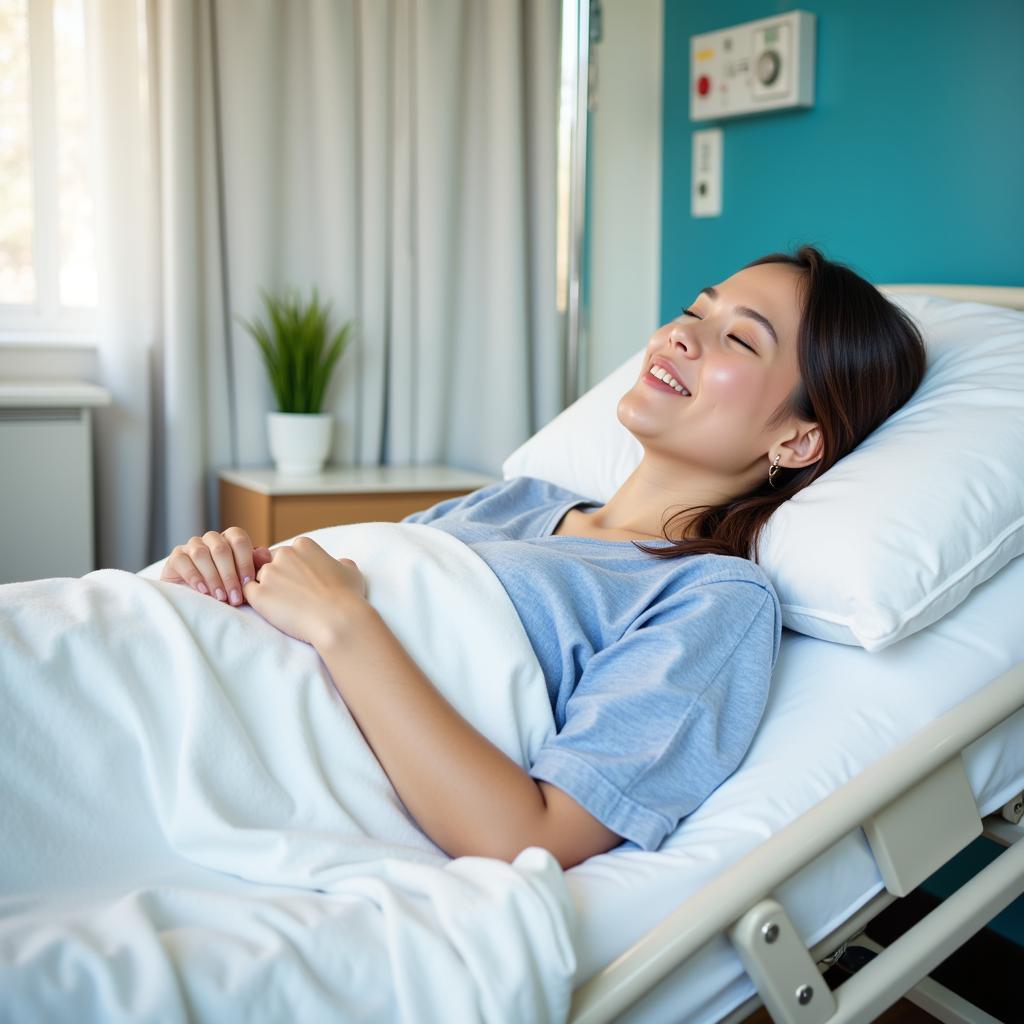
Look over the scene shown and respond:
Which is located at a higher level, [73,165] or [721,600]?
[73,165]

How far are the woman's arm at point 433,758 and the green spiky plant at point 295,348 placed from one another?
1740 mm

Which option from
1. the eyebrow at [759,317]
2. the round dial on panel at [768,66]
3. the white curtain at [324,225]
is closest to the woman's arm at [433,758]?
the eyebrow at [759,317]

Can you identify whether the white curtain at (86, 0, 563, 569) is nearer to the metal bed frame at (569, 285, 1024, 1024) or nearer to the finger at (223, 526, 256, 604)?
the finger at (223, 526, 256, 604)

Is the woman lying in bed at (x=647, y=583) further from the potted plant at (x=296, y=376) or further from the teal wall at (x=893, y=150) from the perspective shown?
the potted plant at (x=296, y=376)

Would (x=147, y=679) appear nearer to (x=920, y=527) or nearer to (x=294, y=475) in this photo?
(x=920, y=527)

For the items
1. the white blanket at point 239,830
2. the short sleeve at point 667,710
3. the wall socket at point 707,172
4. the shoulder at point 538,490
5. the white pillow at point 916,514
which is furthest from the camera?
the wall socket at point 707,172

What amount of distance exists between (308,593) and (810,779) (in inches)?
19.9

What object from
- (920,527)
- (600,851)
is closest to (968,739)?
(920,527)

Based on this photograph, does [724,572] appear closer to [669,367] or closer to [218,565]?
[669,367]

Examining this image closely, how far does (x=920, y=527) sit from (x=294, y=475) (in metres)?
1.78

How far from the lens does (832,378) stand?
1.36 meters

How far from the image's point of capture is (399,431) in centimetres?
297

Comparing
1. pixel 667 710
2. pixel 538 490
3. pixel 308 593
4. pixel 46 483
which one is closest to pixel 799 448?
pixel 538 490

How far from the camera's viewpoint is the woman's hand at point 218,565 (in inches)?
46.4
